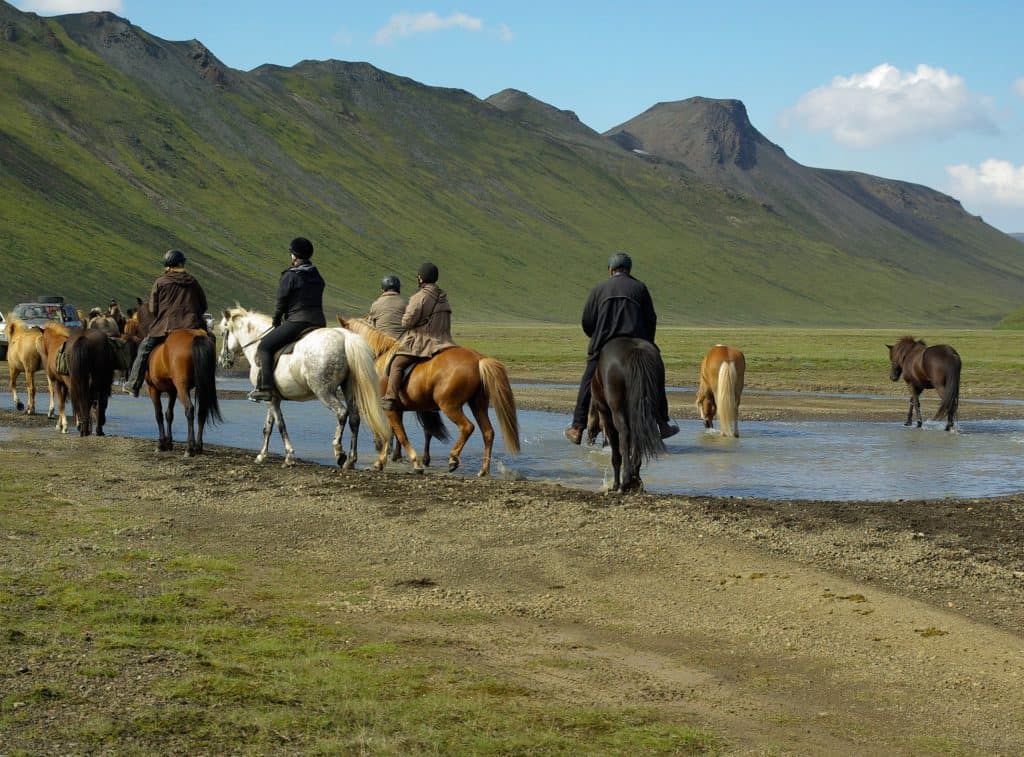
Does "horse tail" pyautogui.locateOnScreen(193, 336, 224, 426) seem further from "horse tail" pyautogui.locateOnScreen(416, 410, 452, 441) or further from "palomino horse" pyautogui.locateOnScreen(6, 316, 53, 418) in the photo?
"palomino horse" pyautogui.locateOnScreen(6, 316, 53, 418)

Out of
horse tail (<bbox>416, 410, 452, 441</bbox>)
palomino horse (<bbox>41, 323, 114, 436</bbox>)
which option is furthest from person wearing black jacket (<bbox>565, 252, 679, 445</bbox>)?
palomino horse (<bbox>41, 323, 114, 436</bbox>)

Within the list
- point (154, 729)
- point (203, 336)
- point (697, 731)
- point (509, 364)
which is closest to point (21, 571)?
point (154, 729)

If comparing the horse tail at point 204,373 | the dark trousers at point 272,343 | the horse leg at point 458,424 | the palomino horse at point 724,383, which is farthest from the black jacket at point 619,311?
the palomino horse at point 724,383

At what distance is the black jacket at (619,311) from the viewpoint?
13.2 meters

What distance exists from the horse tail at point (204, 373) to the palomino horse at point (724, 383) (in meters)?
8.08

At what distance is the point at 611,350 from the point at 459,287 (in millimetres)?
164434

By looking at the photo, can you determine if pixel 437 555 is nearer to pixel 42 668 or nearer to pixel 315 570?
pixel 315 570

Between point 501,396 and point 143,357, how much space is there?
203 inches

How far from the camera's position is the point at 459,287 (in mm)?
176875

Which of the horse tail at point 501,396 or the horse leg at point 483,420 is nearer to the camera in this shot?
the horse tail at point 501,396

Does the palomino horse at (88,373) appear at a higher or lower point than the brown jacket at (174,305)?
lower

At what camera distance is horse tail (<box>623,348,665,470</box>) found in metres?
12.8

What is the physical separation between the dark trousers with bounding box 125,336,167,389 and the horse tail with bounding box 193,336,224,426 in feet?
2.77

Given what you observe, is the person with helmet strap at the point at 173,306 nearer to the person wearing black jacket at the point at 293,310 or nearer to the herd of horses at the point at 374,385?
the herd of horses at the point at 374,385
